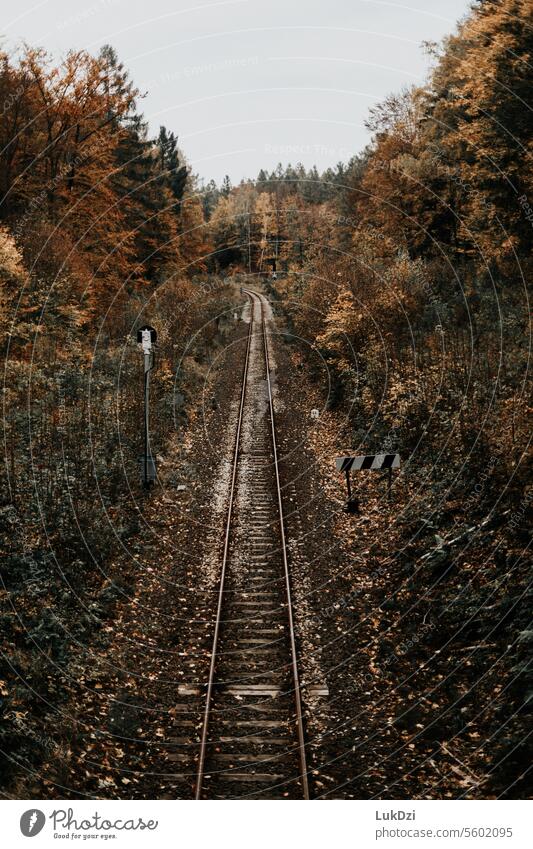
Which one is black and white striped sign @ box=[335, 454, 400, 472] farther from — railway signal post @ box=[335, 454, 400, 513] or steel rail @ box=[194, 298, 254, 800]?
steel rail @ box=[194, 298, 254, 800]

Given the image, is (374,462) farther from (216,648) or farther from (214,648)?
(214,648)

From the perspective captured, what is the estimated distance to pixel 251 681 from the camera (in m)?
9.45

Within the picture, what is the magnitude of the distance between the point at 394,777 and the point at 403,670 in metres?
2.19

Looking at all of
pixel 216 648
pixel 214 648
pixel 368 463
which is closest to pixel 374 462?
pixel 368 463

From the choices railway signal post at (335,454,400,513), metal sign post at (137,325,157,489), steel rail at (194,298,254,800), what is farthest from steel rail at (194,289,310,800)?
metal sign post at (137,325,157,489)

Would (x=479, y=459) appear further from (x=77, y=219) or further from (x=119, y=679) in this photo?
(x=77, y=219)

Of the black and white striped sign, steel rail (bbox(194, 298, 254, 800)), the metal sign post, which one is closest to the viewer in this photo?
steel rail (bbox(194, 298, 254, 800))

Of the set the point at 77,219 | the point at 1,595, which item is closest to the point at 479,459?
the point at 1,595

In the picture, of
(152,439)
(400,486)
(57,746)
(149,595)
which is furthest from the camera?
(152,439)

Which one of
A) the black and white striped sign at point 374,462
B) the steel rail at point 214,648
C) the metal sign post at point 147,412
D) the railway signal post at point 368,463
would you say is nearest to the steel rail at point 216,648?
the steel rail at point 214,648

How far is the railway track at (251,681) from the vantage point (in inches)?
298

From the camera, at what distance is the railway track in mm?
7570

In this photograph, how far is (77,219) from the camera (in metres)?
30.9

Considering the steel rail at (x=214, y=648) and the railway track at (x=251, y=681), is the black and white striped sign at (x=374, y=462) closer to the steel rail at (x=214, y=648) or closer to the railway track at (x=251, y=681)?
the railway track at (x=251, y=681)
